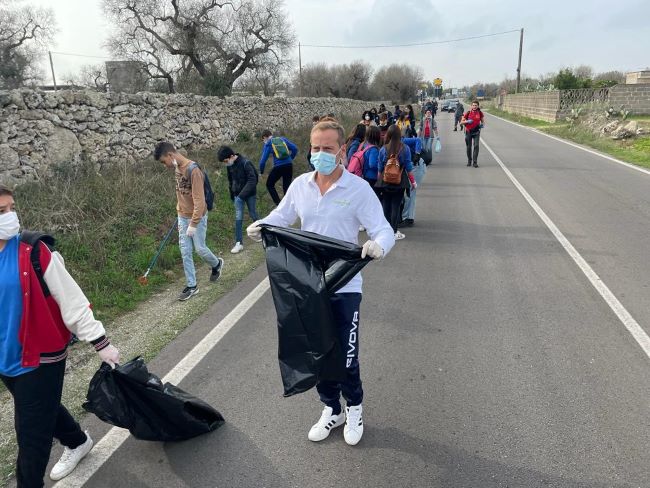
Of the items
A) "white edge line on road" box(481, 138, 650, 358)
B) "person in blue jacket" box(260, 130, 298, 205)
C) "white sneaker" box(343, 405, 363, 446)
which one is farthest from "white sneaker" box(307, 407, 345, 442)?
"person in blue jacket" box(260, 130, 298, 205)

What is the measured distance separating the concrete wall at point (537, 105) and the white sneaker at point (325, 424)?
32910 mm

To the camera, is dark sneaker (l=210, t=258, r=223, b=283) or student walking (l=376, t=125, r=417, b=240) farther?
student walking (l=376, t=125, r=417, b=240)

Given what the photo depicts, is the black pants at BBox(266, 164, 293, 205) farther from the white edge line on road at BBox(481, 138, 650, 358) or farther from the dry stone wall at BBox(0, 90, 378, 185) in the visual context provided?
the white edge line on road at BBox(481, 138, 650, 358)

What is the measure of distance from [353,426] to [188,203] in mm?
3443

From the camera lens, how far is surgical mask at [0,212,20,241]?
7.65 feet

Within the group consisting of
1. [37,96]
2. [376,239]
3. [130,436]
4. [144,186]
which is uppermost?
[37,96]

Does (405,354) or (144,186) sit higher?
(144,186)

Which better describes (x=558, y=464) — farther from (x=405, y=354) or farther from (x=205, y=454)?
(x=205, y=454)

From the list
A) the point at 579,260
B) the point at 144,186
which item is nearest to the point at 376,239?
the point at 579,260

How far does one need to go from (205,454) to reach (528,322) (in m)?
3.22

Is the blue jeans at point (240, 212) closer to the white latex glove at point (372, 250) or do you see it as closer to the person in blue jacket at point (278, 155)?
the person in blue jacket at point (278, 155)

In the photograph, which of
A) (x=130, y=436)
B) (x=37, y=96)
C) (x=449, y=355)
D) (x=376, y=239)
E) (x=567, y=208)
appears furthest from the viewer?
(x=567, y=208)

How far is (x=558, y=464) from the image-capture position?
2828 mm

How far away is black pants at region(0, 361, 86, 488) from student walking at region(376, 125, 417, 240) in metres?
5.34
